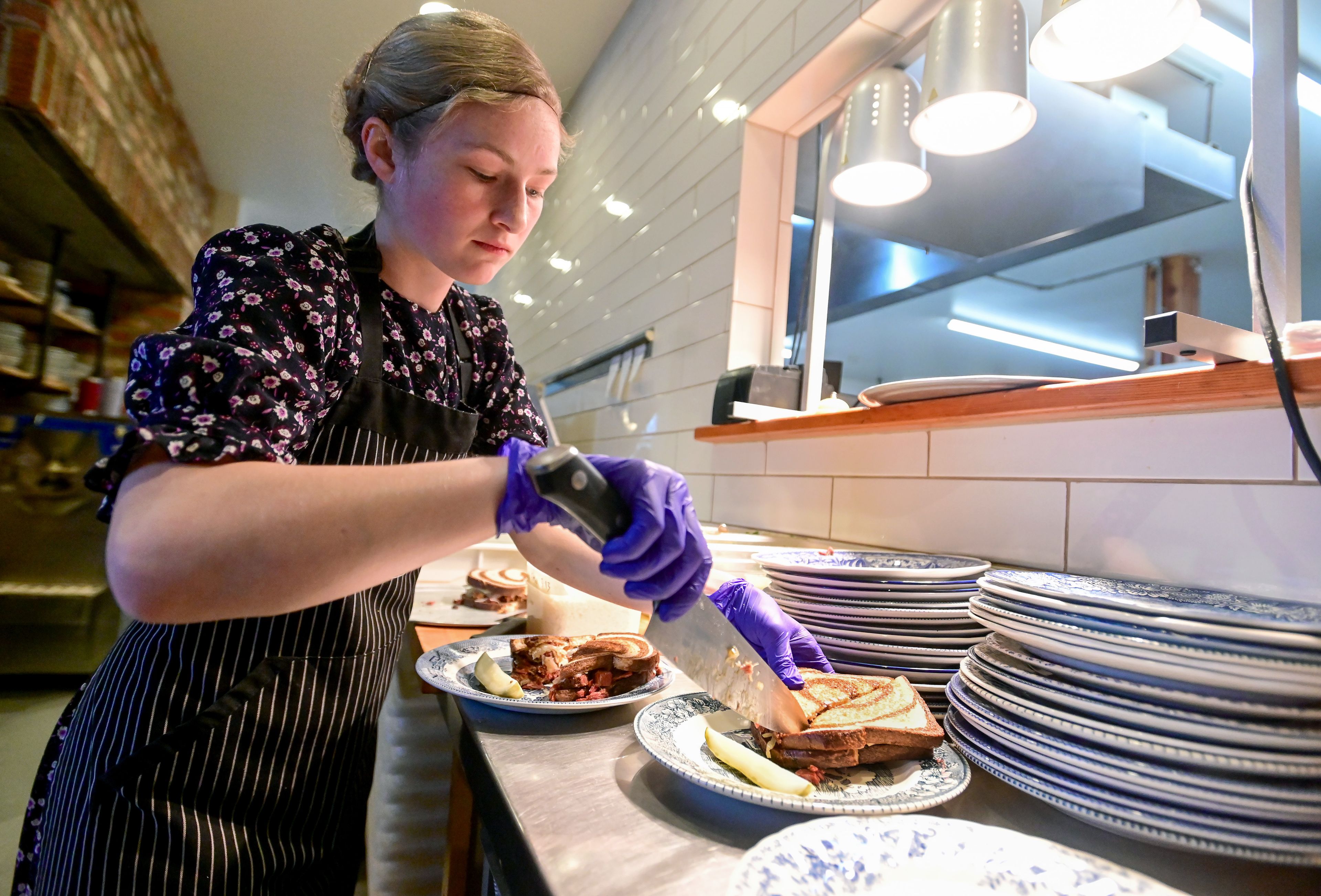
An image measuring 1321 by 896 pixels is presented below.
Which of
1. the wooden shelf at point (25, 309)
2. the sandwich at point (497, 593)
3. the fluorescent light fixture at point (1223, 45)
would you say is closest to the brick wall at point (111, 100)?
the wooden shelf at point (25, 309)

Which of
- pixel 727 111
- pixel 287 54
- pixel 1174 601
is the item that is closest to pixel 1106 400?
pixel 1174 601

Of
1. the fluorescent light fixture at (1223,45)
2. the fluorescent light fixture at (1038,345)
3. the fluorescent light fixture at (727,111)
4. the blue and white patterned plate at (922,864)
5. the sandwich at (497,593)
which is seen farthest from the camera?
the fluorescent light fixture at (1038,345)

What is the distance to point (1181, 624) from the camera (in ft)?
2.03

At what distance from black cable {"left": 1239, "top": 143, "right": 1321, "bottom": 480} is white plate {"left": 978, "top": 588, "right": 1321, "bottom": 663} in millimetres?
282

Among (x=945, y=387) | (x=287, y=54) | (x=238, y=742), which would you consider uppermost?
(x=287, y=54)

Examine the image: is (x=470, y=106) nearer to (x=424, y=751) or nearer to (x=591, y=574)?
(x=591, y=574)

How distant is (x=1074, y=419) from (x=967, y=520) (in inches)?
11.6

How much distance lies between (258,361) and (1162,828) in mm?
969

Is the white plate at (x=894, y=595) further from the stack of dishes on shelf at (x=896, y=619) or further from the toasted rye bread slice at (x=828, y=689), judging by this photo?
the toasted rye bread slice at (x=828, y=689)

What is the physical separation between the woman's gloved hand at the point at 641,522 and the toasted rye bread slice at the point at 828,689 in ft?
0.65

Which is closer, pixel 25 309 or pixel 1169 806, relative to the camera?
pixel 1169 806

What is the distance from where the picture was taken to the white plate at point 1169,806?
0.56 meters

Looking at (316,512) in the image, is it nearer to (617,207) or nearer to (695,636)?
(695,636)

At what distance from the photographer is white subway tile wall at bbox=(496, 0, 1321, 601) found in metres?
0.96
